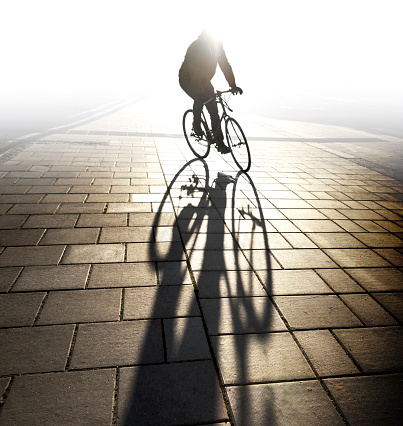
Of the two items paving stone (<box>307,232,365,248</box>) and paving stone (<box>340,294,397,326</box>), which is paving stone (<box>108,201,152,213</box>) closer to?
paving stone (<box>307,232,365,248</box>)

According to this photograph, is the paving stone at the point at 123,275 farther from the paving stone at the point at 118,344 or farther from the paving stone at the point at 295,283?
the paving stone at the point at 295,283

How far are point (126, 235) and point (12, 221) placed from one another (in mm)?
1161

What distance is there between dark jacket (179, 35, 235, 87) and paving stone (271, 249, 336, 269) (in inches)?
127

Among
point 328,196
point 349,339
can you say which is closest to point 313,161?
point 328,196

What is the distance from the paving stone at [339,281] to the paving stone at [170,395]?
126 centimetres

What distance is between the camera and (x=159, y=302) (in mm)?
2393

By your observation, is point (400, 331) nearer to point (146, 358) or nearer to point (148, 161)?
point (146, 358)

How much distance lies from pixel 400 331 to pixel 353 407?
2.58ft

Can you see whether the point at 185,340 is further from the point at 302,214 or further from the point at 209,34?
the point at 209,34

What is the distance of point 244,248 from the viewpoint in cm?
320

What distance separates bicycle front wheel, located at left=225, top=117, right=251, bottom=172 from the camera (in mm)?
5477

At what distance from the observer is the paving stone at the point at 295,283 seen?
2607mm

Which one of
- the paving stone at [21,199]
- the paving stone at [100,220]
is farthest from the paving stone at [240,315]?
the paving stone at [21,199]

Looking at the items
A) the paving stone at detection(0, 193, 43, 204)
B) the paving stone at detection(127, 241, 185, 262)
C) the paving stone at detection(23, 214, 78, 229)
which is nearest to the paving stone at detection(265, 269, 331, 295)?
the paving stone at detection(127, 241, 185, 262)
